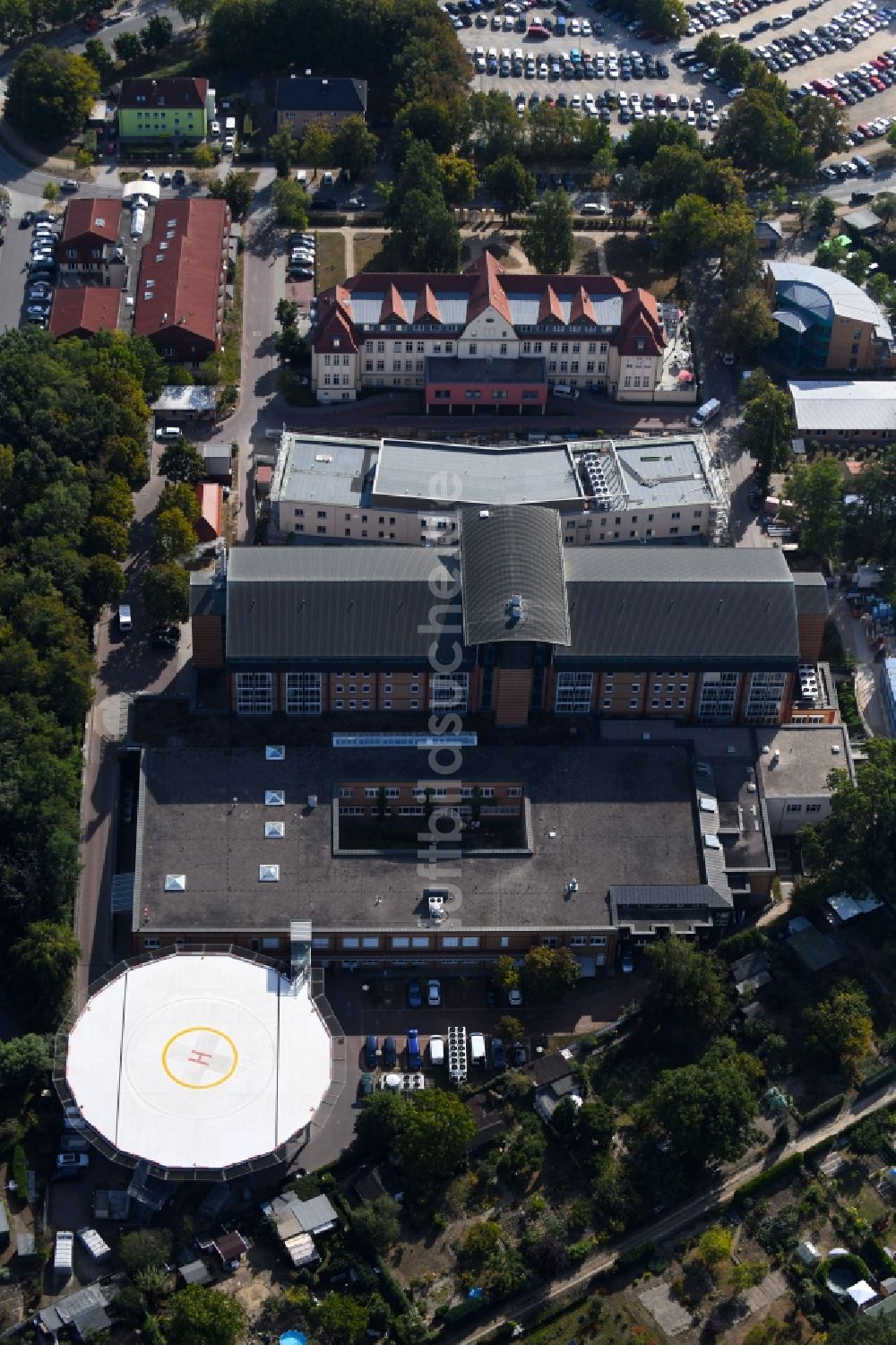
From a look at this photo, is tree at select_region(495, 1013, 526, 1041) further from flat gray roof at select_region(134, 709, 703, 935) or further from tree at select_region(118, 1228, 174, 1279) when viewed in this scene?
tree at select_region(118, 1228, 174, 1279)

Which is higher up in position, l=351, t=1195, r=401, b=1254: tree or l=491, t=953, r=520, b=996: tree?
l=491, t=953, r=520, b=996: tree

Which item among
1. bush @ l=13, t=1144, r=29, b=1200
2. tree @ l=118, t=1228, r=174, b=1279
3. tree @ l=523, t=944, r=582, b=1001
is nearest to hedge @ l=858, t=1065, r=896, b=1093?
tree @ l=523, t=944, r=582, b=1001

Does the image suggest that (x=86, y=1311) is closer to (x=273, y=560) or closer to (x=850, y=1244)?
(x=850, y=1244)

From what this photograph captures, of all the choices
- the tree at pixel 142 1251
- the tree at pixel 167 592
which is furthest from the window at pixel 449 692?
the tree at pixel 142 1251

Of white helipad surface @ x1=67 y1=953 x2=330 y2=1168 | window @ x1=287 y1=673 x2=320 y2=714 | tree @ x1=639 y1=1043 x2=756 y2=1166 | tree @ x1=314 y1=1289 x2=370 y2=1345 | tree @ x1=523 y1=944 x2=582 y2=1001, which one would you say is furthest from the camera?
window @ x1=287 y1=673 x2=320 y2=714

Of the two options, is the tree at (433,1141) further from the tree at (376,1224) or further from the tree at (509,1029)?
the tree at (509,1029)

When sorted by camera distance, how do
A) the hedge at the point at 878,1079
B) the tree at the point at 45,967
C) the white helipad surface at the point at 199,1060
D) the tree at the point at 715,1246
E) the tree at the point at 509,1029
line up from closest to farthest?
the tree at the point at 715,1246, the white helipad surface at the point at 199,1060, the tree at the point at 45,967, the hedge at the point at 878,1079, the tree at the point at 509,1029
